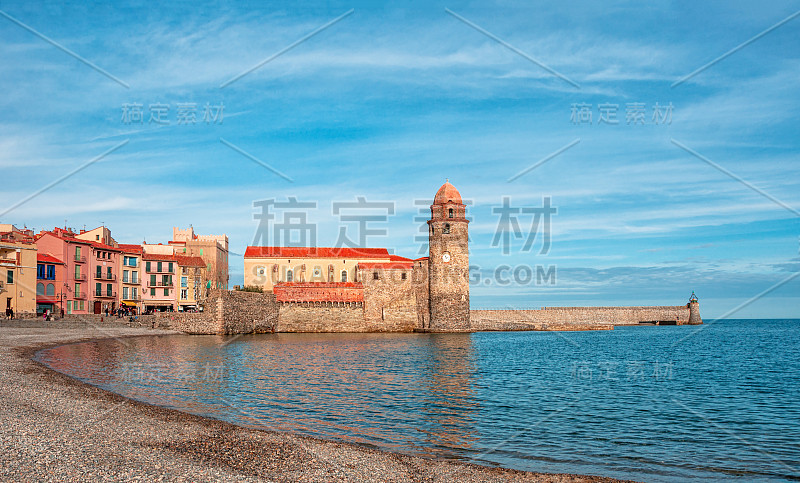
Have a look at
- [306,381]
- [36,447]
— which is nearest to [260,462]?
[36,447]

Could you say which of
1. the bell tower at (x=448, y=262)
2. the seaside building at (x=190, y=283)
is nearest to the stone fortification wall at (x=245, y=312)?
the seaside building at (x=190, y=283)

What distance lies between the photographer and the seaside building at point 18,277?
4369 centimetres

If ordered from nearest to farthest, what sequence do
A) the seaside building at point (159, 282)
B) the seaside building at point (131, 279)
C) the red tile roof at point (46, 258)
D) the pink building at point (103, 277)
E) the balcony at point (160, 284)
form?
the red tile roof at point (46, 258)
the pink building at point (103, 277)
the seaside building at point (131, 279)
the seaside building at point (159, 282)
the balcony at point (160, 284)

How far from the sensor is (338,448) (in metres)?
11.8

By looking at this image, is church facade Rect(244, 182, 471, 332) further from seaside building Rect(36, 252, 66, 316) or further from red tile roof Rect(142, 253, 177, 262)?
seaside building Rect(36, 252, 66, 316)

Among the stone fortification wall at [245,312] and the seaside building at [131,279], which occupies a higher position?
the seaside building at [131,279]

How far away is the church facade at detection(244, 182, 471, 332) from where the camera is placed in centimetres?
5797

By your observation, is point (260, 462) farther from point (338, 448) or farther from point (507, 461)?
point (507, 461)

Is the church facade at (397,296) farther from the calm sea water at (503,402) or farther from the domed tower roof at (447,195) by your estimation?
the calm sea water at (503,402)

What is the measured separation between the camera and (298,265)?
67.6 meters

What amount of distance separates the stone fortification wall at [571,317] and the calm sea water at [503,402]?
35.4m

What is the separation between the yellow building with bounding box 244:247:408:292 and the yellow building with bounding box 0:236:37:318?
23035mm

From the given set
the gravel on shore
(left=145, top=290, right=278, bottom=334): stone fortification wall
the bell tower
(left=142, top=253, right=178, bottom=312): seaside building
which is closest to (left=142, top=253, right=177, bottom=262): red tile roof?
(left=142, top=253, right=178, bottom=312): seaside building

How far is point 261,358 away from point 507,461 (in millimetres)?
22043
